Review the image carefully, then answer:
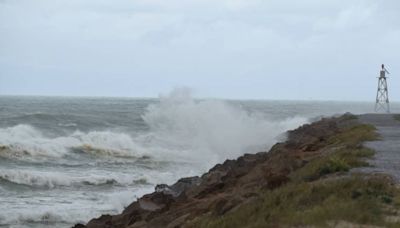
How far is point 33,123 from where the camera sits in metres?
41.5

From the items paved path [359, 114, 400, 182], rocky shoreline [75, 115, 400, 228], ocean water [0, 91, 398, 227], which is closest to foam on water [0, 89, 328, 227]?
ocean water [0, 91, 398, 227]

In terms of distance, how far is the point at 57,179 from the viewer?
1850cm

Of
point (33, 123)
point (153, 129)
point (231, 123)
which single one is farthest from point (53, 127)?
point (231, 123)

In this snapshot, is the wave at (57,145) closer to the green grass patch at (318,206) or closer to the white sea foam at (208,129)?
the white sea foam at (208,129)

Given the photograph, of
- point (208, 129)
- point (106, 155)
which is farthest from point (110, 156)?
point (208, 129)

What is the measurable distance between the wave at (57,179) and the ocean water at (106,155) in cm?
3

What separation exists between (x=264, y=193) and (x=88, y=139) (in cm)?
2577

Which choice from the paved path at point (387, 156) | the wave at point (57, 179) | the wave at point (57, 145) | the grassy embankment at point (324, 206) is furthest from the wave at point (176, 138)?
the grassy embankment at point (324, 206)

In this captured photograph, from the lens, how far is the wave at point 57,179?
18203 mm

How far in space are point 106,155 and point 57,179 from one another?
10.1 metres

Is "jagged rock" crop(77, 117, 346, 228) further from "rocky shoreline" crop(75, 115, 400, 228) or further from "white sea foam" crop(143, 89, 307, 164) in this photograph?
"white sea foam" crop(143, 89, 307, 164)

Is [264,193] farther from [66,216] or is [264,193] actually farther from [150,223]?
[66,216]

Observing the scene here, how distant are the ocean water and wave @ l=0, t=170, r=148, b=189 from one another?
31 millimetres

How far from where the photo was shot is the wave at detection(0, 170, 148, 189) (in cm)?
1820
